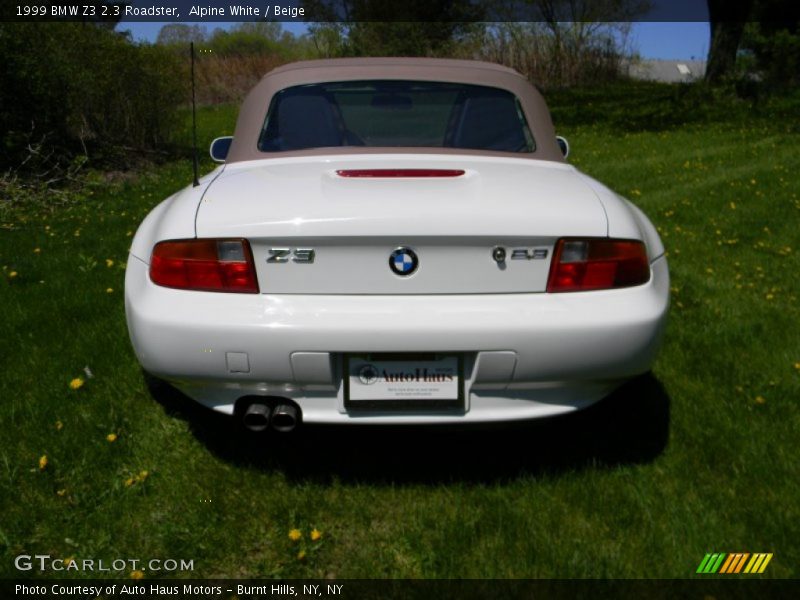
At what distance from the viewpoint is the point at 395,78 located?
358cm

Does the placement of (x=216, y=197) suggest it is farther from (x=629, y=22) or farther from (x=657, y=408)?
(x=629, y=22)

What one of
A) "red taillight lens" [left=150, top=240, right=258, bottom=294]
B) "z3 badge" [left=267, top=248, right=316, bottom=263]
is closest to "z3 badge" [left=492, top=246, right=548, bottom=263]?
"z3 badge" [left=267, top=248, right=316, bottom=263]

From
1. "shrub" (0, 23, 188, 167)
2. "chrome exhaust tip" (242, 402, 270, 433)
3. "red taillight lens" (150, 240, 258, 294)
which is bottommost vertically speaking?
"shrub" (0, 23, 188, 167)

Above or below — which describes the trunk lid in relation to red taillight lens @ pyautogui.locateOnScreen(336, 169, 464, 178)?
below

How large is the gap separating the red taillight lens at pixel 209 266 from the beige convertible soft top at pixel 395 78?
0.95 meters

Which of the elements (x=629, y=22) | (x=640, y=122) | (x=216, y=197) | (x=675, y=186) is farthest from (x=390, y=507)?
(x=629, y=22)

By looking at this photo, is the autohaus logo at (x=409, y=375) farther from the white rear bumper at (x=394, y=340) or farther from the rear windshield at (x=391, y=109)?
the rear windshield at (x=391, y=109)

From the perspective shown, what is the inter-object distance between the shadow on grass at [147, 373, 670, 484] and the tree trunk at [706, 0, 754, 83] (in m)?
20.8

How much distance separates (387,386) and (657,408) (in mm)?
1561

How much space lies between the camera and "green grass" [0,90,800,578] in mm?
2477

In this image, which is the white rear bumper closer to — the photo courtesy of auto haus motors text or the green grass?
the green grass

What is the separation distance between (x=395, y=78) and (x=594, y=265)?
5.03ft

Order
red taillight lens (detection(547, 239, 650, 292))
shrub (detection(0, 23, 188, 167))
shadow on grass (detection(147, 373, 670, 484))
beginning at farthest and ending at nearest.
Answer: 1. shrub (detection(0, 23, 188, 167))
2. shadow on grass (detection(147, 373, 670, 484))
3. red taillight lens (detection(547, 239, 650, 292))

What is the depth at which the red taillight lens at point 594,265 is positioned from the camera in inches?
98.7
